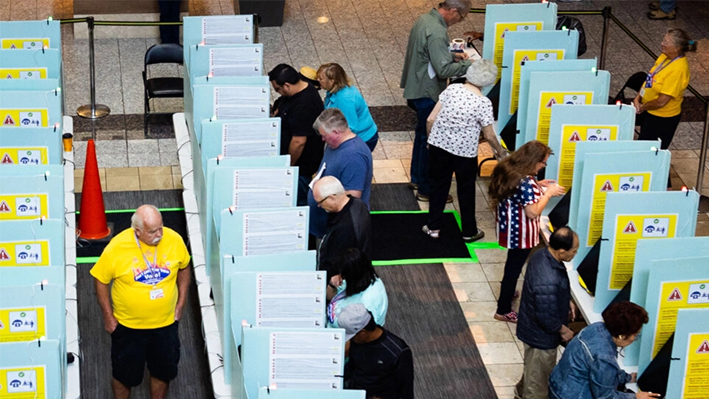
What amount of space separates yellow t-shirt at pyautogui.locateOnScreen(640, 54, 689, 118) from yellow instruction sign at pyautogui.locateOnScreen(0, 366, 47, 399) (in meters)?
5.36

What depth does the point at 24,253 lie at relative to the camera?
592 cm

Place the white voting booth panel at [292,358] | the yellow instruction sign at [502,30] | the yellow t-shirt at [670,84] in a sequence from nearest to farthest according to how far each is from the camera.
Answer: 1. the white voting booth panel at [292,358]
2. the yellow t-shirt at [670,84]
3. the yellow instruction sign at [502,30]

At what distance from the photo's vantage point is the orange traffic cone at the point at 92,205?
7.76 metres

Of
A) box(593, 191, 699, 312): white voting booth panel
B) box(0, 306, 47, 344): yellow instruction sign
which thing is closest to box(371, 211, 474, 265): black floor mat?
box(593, 191, 699, 312): white voting booth panel

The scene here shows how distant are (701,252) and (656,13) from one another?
7.45 meters

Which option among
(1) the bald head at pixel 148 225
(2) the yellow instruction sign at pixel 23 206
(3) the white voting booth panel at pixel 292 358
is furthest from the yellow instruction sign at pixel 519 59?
(3) the white voting booth panel at pixel 292 358

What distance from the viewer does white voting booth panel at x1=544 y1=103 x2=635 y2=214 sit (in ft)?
23.7

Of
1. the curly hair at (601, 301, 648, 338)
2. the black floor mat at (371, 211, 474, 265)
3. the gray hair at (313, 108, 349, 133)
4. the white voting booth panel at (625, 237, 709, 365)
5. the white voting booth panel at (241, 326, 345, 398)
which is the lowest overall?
the black floor mat at (371, 211, 474, 265)

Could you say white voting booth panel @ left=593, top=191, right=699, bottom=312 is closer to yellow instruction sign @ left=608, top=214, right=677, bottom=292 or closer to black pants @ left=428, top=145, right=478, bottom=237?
yellow instruction sign @ left=608, top=214, right=677, bottom=292

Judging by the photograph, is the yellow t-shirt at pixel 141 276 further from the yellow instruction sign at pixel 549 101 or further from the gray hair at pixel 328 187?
the yellow instruction sign at pixel 549 101

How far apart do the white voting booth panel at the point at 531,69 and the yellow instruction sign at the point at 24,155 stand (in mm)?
3347

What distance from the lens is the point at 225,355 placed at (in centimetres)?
572

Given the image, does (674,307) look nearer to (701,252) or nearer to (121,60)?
(701,252)

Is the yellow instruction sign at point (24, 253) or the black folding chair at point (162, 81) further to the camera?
the black folding chair at point (162, 81)
